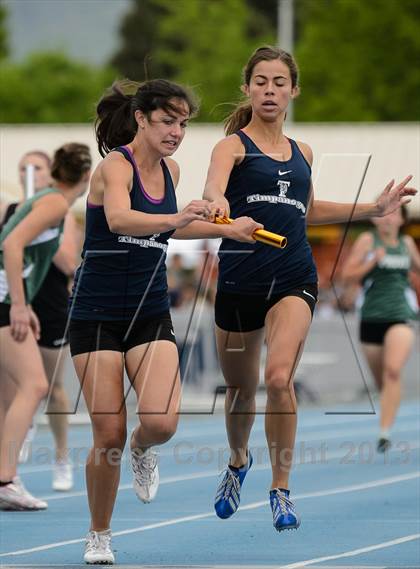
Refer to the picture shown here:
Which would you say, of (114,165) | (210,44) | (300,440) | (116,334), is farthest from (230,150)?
(210,44)

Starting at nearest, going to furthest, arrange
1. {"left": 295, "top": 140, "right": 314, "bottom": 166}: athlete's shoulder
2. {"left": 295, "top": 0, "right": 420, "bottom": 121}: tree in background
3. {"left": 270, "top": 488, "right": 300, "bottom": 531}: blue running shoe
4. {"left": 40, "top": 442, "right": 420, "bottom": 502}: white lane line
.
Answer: {"left": 270, "top": 488, "right": 300, "bottom": 531}: blue running shoe
{"left": 295, "top": 140, "right": 314, "bottom": 166}: athlete's shoulder
{"left": 40, "top": 442, "right": 420, "bottom": 502}: white lane line
{"left": 295, "top": 0, "right": 420, "bottom": 121}: tree in background

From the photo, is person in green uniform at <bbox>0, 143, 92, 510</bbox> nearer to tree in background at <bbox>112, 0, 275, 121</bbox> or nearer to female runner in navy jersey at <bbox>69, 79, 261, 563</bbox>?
female runner in navy jersey at <bbox>69, 79, 261, 563</bbox>

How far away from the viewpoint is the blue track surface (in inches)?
309

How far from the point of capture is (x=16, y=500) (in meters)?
9.62

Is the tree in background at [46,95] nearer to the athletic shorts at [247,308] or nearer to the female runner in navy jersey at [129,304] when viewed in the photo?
the athletic shorts at [247,308]

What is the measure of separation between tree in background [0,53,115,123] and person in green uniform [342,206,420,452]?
6923 cm

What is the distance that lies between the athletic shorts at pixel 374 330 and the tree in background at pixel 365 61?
4296 centimetres

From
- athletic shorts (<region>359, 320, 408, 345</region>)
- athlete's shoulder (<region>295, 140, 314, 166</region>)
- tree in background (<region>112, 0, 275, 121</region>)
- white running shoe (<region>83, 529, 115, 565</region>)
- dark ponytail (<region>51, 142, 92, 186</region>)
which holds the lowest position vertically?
white running shoe (<region>83, 529, 115, 565</region>)

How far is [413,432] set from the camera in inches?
634

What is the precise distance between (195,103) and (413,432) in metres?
9.49

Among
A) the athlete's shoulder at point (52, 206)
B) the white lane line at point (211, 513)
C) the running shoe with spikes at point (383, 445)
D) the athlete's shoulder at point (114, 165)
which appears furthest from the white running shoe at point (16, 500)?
the running shoe with spikes at point (383, 445)

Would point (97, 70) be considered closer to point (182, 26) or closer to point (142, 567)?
point (182, 26)

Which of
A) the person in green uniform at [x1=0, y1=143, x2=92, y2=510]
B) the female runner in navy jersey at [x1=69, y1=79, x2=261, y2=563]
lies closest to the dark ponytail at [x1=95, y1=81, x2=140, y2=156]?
the female runner in navy jersey at [x1=69, y1=79, x2=261, y2=563]

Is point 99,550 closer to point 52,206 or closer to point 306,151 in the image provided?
point 306,151
